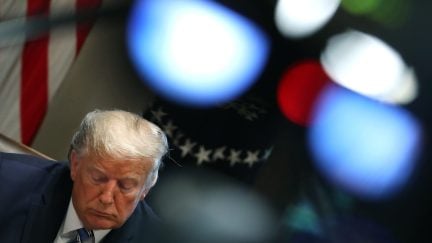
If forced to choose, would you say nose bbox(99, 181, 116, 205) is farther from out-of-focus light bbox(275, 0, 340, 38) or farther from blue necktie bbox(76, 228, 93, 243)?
out-of-focus light bbox(275, 0, 340, 38)

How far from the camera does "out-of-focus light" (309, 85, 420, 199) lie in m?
3.20

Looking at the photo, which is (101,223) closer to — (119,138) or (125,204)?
(125,204)

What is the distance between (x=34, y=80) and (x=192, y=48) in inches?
34.5

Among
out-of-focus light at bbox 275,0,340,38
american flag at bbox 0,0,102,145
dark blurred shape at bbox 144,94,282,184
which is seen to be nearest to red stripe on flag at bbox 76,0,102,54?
american flag at bbox 0,0,102,145

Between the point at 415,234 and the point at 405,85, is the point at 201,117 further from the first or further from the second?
the point at 415,234

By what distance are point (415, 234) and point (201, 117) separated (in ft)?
5.82

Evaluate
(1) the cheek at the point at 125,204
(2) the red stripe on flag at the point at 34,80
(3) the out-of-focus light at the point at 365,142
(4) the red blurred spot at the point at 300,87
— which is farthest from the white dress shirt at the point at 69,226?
(3) the out-of-focus light at the point at 365,142

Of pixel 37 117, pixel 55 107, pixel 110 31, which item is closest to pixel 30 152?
pixel 37 117

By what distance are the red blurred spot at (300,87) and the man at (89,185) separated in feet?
7.50

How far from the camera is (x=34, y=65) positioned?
2.08 meters

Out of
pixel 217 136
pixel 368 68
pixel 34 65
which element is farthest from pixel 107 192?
pixel 368 68

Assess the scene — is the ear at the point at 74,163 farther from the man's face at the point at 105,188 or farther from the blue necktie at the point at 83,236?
the blue necktie at the point at 83,236

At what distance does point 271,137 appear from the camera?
118 inches

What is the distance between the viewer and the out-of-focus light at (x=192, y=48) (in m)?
2.56
